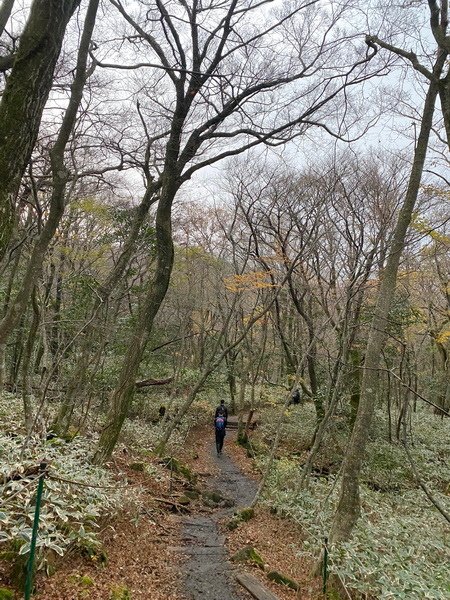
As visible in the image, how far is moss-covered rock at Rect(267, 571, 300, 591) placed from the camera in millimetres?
5367

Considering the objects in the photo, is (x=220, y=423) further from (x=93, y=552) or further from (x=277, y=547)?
(x=93, y=552)

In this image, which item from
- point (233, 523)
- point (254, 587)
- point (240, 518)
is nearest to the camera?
point (254, 587)

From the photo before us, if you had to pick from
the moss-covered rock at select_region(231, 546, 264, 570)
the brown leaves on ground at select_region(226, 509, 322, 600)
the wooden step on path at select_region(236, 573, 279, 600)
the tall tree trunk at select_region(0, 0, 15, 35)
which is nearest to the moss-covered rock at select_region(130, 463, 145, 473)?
the brown leaves on ground at select_region(226, 509, 322, 600)

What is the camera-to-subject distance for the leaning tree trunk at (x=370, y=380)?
5.53 meters

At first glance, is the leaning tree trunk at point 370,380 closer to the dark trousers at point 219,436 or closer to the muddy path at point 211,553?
the muddy path at point 211,553

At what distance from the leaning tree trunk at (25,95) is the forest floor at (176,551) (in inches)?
140

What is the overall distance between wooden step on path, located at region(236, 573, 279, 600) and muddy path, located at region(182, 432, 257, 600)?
78mm

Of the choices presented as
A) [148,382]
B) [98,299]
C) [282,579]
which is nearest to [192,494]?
[282,579]

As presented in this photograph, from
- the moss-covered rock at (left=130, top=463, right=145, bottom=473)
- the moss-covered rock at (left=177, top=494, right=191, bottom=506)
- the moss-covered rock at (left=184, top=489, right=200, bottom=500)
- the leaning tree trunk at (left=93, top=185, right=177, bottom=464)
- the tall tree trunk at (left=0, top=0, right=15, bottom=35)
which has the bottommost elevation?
the moss-covered rock at (left=184, top=489, right=200, bottom=500)

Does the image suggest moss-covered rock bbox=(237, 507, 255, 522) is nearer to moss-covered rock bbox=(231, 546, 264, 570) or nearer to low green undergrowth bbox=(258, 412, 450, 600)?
low green undergrowth bbox=(258, 412, 450, 600)

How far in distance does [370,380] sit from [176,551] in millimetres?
3794

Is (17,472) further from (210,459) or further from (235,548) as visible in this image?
(210,459)

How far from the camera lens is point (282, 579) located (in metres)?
5.46

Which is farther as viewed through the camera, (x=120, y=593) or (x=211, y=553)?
(x=211, y=553)
